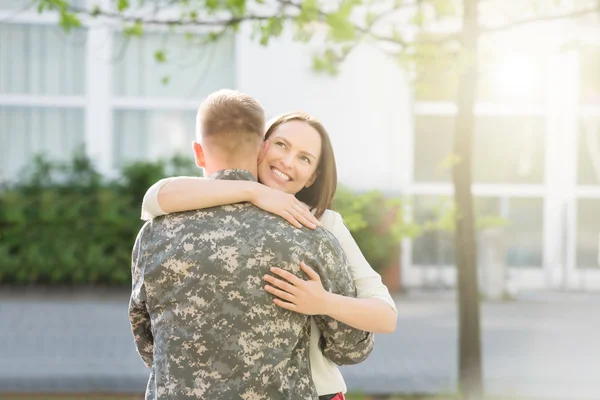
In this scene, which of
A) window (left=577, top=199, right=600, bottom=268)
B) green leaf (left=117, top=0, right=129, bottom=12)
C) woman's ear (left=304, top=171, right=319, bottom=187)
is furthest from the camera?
window (left=577, top=199, right=600, bottom=268)

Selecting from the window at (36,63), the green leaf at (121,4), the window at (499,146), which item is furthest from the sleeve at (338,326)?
the window at (36,63)

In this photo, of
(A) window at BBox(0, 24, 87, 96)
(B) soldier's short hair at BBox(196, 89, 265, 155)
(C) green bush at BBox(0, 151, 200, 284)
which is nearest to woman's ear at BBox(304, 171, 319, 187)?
(B) soldier's short hair at BBox(196, 89, 265, 155)

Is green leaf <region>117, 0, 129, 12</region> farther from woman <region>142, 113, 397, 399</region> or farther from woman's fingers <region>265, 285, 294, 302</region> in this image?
woman's fingers <region>265, 285, 294, 302</region>

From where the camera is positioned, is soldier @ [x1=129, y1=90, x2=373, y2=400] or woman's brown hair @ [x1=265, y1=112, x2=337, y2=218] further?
woman's brown hair @ [x1=265, y1=112, x2=337, y2=218]

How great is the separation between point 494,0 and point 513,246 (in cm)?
748

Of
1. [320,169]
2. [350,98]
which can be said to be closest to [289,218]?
[320,169]

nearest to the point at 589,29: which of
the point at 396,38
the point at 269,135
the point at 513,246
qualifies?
the point at 513,246

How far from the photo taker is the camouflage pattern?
1917 millimetres

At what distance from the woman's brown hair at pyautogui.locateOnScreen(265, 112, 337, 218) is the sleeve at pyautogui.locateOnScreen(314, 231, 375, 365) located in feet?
1.13

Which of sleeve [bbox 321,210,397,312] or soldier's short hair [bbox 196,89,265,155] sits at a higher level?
soldier's short hair [bbox 196,89,265,155]

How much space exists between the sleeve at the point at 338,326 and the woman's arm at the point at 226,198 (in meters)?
0.08

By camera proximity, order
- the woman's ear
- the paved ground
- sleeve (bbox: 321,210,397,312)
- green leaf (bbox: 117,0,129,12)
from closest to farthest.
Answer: sleeve (bbox: 321,210,397,312) → the woman's ear → green leaf (bbox: 117,0,129,12) → the paved ground

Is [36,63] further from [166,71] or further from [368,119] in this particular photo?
[368,119]

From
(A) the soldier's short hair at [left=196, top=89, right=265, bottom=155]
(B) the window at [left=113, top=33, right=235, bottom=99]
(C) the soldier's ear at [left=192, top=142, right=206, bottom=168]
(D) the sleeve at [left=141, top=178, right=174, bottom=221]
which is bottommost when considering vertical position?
(D) the sleeve at [left=141, top=178, right=174, bottom=221]
